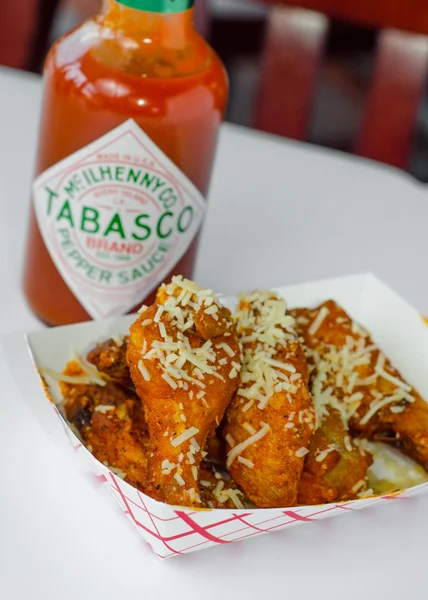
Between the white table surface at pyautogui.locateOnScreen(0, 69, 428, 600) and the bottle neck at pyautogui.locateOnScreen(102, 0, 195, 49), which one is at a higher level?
the bottle neck at pyautogui.locateOnScreen(102, 0, 195, 49)

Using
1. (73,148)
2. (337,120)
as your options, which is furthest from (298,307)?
(337,120)

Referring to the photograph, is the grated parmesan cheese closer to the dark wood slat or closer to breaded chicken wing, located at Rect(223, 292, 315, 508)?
breaded chicken wing, located at Rect(223, 292, 315, 508)

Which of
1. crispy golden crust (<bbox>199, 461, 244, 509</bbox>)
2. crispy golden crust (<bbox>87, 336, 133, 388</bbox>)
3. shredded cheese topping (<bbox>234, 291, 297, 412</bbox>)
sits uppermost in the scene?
shredded cheese topping (<bbox>234, 291, 297, 412</bbox>)

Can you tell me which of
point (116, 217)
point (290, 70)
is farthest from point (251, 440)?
point (290, 70)

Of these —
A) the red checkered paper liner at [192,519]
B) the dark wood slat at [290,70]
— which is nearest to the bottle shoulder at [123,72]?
the red checkered paper liner at [192,519]

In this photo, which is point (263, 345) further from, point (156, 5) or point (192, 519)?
point (156, 5)

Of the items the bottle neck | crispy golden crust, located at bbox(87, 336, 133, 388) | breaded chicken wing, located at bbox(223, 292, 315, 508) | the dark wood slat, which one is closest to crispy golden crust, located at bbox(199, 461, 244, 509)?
breaded chicken wing, located at bbox(223, 292, 315, 508)

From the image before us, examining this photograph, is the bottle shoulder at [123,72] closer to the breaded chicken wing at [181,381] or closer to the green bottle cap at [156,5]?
the green bottle cap at [156,5]
